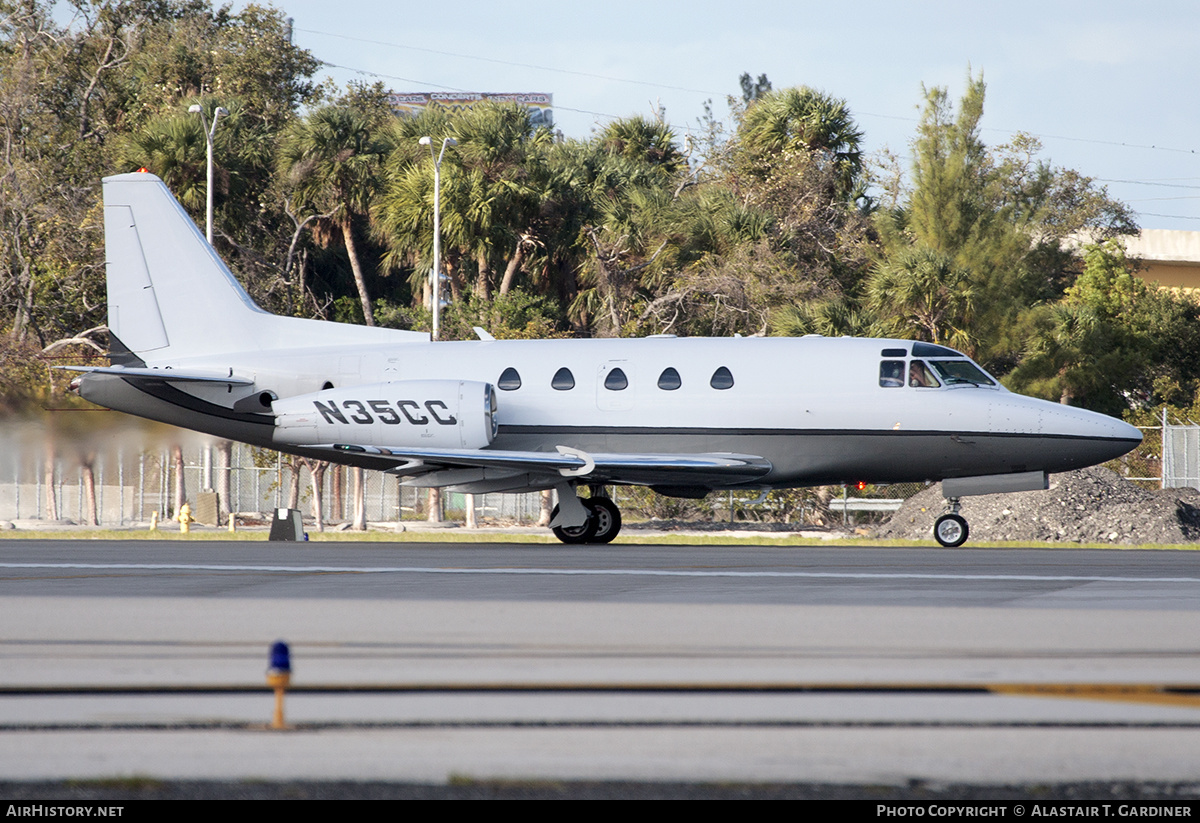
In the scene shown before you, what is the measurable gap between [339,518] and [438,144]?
12.9m

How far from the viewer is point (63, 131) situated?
49281 mm

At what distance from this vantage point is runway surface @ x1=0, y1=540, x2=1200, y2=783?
5707 millimetres

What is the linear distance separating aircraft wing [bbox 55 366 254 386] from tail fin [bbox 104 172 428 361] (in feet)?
3.09

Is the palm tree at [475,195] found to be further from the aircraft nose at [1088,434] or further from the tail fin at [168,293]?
the aircraft nose at [1088,434]

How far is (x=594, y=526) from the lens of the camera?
73.2ft

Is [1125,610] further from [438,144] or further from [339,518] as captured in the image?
[438,144]

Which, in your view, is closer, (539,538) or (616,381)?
(616,381)

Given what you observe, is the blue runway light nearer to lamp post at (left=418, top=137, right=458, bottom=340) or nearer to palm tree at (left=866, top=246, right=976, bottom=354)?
lamp post at (left=418, top=137, right=458, bottom=340)

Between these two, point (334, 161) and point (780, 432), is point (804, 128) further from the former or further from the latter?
point (780, 432)

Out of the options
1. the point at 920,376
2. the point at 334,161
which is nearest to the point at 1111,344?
the point at 334,161

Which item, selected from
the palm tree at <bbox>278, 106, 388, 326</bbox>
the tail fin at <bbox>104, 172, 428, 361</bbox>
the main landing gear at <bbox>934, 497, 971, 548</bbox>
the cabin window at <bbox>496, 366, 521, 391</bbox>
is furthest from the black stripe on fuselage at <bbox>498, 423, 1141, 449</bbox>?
the palm tree at <bbox>278, 106, 388, 326</bbox>

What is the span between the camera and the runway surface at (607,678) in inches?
225

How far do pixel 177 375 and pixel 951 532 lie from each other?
12742 millimetres

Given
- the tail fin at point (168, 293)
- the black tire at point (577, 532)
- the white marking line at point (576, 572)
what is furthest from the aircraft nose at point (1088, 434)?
the tail fin at point (168, 293)
